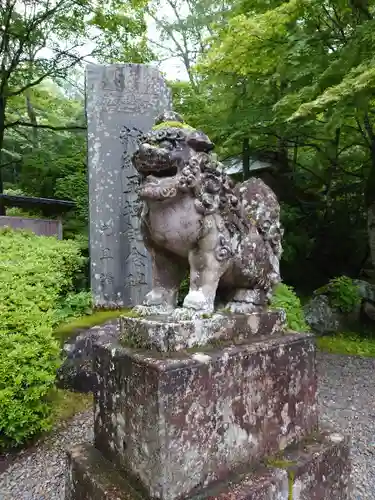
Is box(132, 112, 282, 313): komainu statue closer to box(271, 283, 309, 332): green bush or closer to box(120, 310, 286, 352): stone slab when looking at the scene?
box(120, 310, 286, 352): stone slab

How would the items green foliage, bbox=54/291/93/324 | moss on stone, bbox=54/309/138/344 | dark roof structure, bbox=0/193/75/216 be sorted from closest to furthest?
1. moss on stone, bbox=54/309/138/344
2. green foliage, bbox=54/291/93/324
3. dark roof structure, bbox=0/193/75/216

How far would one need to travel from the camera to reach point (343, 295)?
6625 millimetres

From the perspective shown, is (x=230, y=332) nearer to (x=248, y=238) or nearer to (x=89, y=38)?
(x=248, y=238)

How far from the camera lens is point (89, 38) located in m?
8.30

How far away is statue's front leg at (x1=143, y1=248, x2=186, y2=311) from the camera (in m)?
1.82

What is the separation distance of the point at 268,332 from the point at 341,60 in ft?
11.7

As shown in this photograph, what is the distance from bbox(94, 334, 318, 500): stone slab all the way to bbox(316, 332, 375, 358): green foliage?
4216mm

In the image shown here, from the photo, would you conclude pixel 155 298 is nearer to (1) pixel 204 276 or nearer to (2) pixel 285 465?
(1) pixel 204 276

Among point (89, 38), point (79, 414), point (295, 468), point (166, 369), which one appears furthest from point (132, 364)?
point (89, 38)

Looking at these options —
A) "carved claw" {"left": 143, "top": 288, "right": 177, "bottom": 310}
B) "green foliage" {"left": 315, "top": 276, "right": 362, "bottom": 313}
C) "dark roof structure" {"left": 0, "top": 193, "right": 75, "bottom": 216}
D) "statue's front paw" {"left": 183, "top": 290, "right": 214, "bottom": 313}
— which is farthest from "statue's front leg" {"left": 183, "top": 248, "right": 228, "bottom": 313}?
"dark roof structure" {"left": 0, "top": 193, "right": 75, "bottom": 216}

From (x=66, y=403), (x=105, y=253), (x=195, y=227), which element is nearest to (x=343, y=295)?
(x=105, y=253)

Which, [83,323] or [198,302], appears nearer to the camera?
[198,302]

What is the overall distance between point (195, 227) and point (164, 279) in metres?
0.34

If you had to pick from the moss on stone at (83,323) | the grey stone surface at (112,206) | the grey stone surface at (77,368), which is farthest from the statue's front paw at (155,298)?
the grey stone surface at (112,206)
